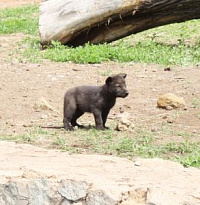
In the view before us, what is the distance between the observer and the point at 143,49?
512 inches

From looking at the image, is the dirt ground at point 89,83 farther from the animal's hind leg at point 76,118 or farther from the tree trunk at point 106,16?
the tree trunk at point 106,16

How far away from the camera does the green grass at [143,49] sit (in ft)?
40.0

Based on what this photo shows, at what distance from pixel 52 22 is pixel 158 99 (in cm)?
392

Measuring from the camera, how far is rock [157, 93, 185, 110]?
30.6 feet

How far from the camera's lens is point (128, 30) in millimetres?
13305

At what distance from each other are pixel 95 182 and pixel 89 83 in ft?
19.6

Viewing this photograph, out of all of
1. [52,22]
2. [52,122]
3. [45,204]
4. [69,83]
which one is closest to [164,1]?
[52,22]

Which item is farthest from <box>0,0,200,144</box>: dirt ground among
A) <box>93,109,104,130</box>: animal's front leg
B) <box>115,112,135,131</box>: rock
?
<box>93,109,104,130</box>: animal's front leg

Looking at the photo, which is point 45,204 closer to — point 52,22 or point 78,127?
point 78,127

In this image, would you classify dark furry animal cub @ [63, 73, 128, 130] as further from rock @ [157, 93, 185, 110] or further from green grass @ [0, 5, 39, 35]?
green grass @ [0, 5, 39, 35]

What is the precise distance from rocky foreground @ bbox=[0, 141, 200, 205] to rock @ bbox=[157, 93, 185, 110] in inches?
140

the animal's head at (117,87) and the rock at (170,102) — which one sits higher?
the animal's head at (117,87)

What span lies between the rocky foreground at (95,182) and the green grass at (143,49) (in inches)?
248

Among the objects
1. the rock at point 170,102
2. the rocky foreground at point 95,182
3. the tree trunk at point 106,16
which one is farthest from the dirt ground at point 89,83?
the rocky foreground at point 95,182
